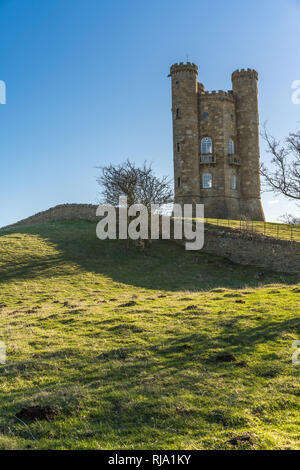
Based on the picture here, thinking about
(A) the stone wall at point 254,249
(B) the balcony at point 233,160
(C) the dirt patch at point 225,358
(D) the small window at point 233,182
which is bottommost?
(C) the dirt patch at point 225,358

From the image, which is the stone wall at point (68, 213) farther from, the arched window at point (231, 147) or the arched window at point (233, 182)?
the arched window at point (231, 147)

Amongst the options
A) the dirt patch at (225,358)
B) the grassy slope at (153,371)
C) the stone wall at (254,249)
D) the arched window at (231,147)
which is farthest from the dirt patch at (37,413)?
the arched window at (231,147)

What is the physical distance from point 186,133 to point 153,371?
46.0 meters

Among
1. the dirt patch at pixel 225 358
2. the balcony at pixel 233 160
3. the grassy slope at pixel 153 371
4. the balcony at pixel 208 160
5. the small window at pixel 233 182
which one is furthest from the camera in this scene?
the small window at pixel 233 182

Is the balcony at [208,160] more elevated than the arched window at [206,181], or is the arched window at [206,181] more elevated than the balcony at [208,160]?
the balcony at [208,160]

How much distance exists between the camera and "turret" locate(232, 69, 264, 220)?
176 ft

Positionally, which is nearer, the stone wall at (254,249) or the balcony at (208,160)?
the stone wall at (254,249)

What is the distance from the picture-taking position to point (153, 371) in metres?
8.68

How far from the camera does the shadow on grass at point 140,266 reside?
25328 millimetres

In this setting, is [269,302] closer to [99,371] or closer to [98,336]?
[98,336]

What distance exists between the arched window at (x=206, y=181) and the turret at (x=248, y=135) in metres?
5.34

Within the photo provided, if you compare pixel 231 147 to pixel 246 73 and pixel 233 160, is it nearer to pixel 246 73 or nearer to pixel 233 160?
pixel 233 160

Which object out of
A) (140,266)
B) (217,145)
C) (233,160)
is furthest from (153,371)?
(233,160)

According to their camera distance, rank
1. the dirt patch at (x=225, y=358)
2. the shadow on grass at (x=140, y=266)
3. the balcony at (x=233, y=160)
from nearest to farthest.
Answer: the dirt patch at (x=225, y=358), the shadow on grass at (x=140, y=266), the balcony at (x=233, y=160)
